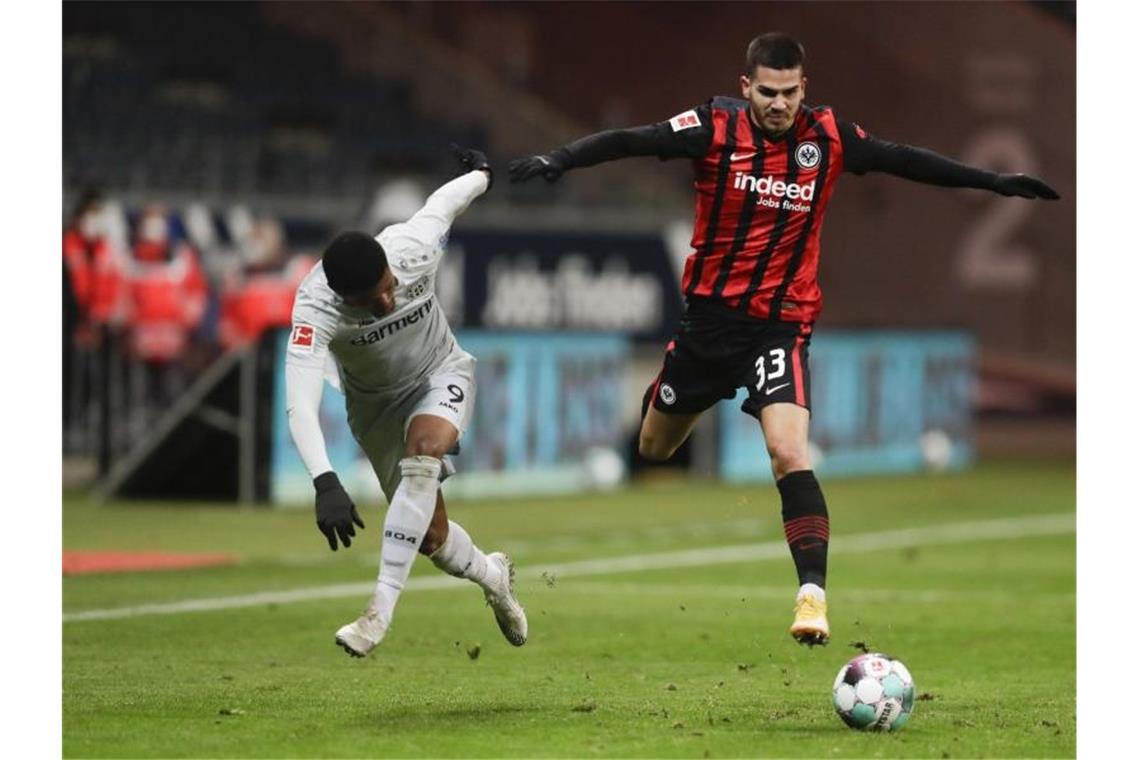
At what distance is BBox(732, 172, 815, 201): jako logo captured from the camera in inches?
337

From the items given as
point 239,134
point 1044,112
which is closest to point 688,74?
point 1044,112

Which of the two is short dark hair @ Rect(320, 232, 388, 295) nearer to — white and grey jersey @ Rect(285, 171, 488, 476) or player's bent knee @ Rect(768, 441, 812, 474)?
white and grey jersey @ Rect(285, 171, 488, 476)

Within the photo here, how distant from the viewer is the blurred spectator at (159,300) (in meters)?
21.1

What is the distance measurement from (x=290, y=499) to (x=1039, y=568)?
686 centimetres

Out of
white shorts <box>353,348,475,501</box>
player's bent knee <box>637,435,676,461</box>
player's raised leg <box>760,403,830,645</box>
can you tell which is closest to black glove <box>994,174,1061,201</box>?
player's raised leg <box>760,403,830,645</box>

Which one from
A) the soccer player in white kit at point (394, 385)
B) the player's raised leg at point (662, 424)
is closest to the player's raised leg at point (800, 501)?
the player's raised leg at point (662, 424)

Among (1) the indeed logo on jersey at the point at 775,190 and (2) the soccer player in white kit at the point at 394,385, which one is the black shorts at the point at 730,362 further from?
(2) the soccer player in white kit at the point at 394,385

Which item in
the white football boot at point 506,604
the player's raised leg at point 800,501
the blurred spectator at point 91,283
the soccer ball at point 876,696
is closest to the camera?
the soccer ball at point 876,696

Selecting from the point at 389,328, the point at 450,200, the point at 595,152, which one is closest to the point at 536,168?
the point at 595,152

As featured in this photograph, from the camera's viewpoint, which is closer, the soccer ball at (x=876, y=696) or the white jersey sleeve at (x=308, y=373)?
the soccer ball at (x=876, y=696)

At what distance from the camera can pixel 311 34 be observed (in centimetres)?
2805

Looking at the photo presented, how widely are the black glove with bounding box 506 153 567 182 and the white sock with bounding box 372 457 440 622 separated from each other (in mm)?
1140

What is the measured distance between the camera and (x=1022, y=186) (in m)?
8.54

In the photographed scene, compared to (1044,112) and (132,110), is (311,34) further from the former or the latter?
(1044,112)
